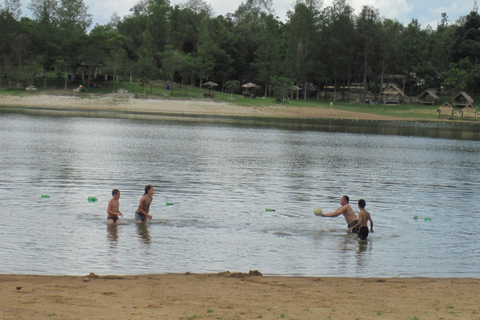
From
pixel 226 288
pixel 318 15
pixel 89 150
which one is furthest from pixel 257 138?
pixel 318 15

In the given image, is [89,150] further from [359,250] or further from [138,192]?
→ [359,250]

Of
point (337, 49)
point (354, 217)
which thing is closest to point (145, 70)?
point (337, 49)

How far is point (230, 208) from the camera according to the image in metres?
22.6

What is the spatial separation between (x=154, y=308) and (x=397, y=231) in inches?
484

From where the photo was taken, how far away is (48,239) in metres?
16.4

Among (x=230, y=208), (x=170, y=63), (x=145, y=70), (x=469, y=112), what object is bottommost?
(x=230, y=208)

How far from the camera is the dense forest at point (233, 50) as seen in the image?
10675 cm

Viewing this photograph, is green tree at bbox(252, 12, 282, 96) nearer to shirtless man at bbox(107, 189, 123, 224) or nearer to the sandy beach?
shirtless man at bbox(107, 189, 123, 224)

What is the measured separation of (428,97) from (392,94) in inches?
277

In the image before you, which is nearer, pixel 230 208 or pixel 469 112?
pixel 230 208

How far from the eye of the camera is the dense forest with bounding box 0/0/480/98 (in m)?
107

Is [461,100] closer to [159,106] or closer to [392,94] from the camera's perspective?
[392,94]

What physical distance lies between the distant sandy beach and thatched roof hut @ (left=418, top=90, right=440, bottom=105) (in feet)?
48.6

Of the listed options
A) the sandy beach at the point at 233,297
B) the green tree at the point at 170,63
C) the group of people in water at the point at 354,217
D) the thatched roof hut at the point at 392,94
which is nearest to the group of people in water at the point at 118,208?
the sandy beach at the point at 233,297
